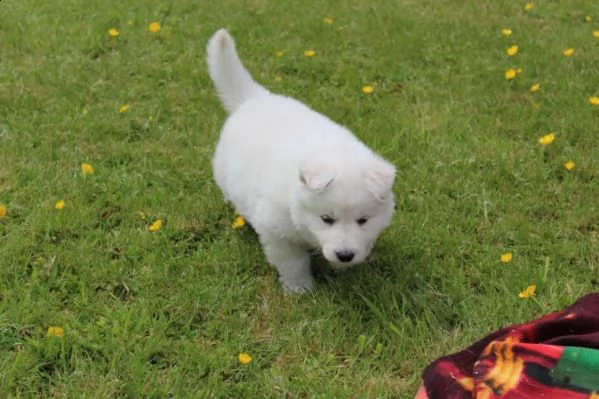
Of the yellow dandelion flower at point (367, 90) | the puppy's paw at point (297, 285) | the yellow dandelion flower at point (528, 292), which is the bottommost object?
the yellow dandelion flower at point (367, 90)

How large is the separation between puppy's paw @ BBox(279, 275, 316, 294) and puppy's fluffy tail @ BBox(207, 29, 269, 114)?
1017 millimetres

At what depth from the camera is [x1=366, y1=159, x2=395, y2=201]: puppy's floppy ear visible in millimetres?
2531

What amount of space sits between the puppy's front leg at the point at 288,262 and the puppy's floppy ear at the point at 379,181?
500mm

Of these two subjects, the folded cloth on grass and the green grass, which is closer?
the folded cloth on grass

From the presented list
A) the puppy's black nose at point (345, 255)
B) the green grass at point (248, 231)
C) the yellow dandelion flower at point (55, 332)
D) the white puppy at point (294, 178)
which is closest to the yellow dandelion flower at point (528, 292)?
the green grass at point (248, 231)

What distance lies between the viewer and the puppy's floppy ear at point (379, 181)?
2531 mm

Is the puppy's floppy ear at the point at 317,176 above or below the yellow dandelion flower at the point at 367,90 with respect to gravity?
above

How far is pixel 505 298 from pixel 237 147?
4.20ft

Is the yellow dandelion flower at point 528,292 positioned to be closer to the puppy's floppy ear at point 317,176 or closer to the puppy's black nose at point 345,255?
the puppy's black nose at point 345,255

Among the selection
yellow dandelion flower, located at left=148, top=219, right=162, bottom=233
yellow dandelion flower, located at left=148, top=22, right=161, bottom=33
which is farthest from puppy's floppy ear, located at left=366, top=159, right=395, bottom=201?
yellow dandelion flower, located at left=148, top=22, right=161, bottom=33

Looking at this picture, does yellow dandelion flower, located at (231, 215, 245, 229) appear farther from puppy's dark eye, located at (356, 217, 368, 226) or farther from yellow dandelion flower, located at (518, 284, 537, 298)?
yellow dandelion flower, located at (518, 284, 537, 298)

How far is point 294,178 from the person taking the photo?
8.98ft

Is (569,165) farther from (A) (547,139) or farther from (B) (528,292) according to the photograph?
(B) (528,292)

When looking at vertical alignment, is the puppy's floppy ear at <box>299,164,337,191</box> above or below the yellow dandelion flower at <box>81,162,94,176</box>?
above
